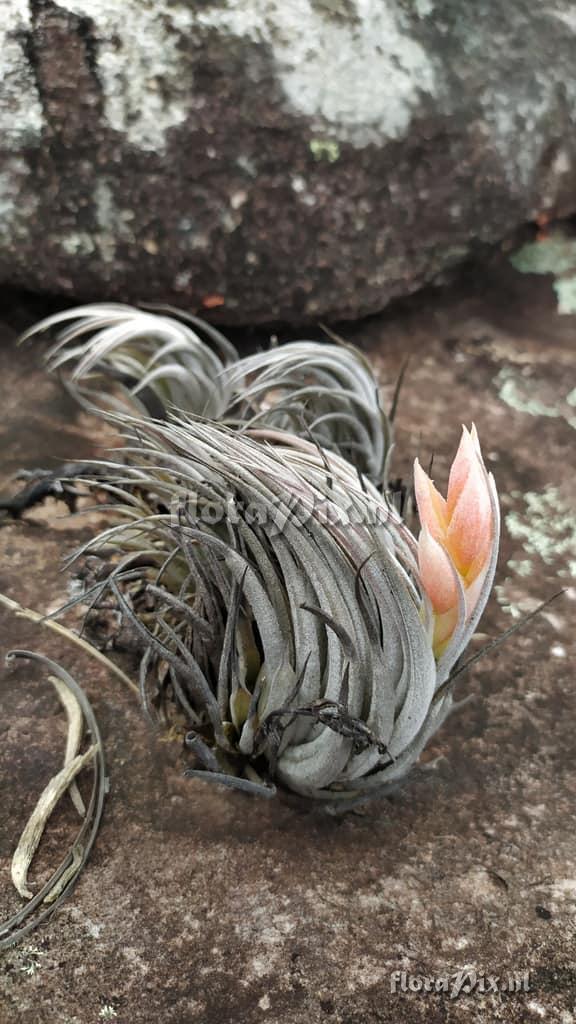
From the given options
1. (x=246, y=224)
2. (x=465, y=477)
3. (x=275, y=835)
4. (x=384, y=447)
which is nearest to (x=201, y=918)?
(x=275, y=835)

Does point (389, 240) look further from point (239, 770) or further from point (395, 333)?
point (239, 770)

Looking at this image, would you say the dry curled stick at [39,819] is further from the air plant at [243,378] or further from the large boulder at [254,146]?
the large boulder at [254,146]

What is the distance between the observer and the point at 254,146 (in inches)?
94.1

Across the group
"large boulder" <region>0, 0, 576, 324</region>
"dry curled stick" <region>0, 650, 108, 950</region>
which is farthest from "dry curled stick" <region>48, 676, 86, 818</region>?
"large boulder" <region>0, 0, 576, 324</region>

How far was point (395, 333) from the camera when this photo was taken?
2.74 meters

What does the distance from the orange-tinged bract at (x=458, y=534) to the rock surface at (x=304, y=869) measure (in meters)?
0.41

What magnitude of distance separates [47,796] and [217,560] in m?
0.47

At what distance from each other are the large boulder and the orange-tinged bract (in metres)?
1.29

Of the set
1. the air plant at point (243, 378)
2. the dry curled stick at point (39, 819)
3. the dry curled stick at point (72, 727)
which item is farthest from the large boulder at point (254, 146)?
the dry curled stick at point (39, 819)

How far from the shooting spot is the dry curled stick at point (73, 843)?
4.43 feet

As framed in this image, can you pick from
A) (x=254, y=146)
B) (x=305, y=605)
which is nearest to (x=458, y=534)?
(x=305, y=605)

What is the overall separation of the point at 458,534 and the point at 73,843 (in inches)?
30.3

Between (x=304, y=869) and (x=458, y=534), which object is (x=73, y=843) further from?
(x=458, y=534)

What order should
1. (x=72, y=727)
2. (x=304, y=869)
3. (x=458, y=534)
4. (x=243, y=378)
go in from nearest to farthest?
1. (x=458, y=534)
2. (x=304, y=869)
3. (x=72, y=727)
4. (x=243, y=378)
